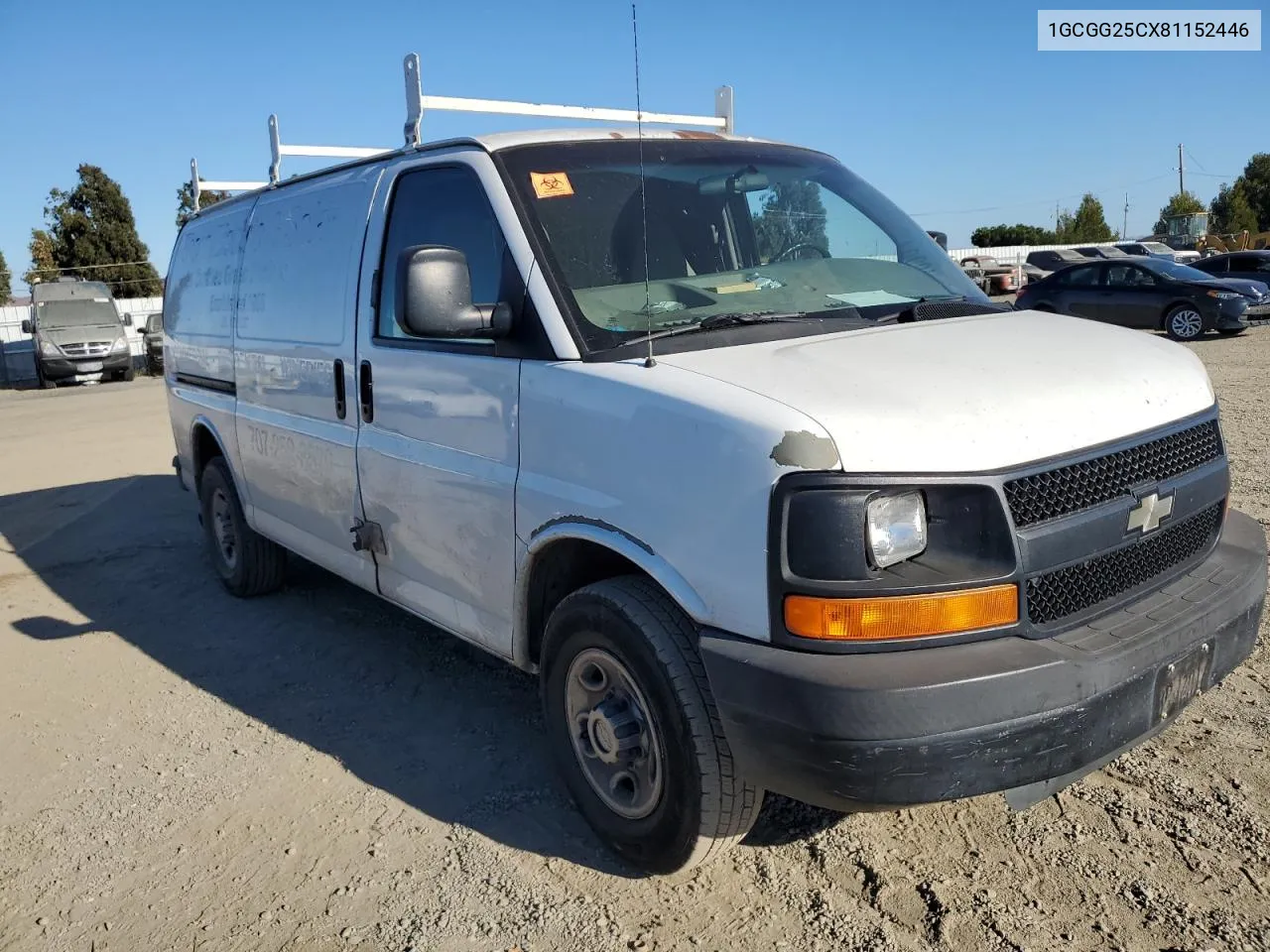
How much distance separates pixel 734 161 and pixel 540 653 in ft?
6.57

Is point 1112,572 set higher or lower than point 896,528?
lower

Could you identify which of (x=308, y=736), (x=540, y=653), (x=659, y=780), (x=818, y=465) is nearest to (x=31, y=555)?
(x=308, y=736)

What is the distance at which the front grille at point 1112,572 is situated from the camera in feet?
8.30

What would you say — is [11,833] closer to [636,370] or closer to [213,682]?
[213,682]

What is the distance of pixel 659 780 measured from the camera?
2.86 meters

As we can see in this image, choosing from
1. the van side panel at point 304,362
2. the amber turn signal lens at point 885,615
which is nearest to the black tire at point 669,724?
the amber turn signal lens at point 885,615

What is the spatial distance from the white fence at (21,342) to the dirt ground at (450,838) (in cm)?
2441

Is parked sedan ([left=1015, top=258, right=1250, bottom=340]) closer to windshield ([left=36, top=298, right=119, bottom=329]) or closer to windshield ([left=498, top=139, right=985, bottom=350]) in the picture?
windshield ([left=498, top=139, right=985, bottom=350])

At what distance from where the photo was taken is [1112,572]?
2.70 m

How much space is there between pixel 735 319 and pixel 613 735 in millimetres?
1318

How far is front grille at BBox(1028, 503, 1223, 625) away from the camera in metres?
2.53

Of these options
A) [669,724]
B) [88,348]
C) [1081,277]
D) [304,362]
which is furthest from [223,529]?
[88,348]

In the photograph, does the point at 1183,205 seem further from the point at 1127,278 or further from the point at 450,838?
the point at 450,838

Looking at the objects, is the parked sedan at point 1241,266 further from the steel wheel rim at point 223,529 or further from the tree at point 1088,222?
the tree at point 1088,222
